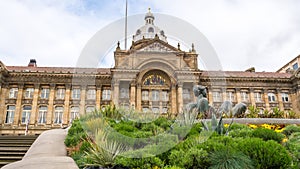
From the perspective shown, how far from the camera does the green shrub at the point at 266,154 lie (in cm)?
699

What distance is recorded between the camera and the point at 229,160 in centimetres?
709

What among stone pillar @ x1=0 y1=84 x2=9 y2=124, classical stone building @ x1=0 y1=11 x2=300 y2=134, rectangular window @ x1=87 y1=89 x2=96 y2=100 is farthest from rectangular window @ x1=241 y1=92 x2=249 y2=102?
stone pillar @ x1=0 y1=84 x2=9 y2=124

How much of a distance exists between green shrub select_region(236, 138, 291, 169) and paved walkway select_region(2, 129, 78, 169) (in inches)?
196

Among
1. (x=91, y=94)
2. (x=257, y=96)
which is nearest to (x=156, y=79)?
(x=91, y=94)

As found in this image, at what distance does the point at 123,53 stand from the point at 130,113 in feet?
76.9

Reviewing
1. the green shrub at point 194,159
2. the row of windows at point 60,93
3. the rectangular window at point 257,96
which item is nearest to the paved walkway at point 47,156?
the green shrub at point 194,159

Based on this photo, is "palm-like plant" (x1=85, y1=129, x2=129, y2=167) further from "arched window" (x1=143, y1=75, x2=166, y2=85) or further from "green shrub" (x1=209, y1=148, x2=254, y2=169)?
"arched window" (x1=143, y1=75, x2=166, y2=85)

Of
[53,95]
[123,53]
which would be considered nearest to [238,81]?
[123,53]

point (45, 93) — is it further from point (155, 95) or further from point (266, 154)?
point (266, 154)

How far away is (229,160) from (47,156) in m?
6.00

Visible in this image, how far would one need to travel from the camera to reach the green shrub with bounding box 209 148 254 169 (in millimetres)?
6926

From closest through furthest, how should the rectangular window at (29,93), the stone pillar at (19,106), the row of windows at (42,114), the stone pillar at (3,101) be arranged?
1. the stone pillar at (19,106)
2. the stone pillar at (3,101)
3. the row of windows at (42,114)
4. the rectangular window at (29,93)

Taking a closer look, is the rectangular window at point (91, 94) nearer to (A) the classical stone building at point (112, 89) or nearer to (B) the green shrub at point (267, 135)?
(A) the classical stone building at point (112, 89)

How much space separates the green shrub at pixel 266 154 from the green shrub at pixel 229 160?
0.19m
